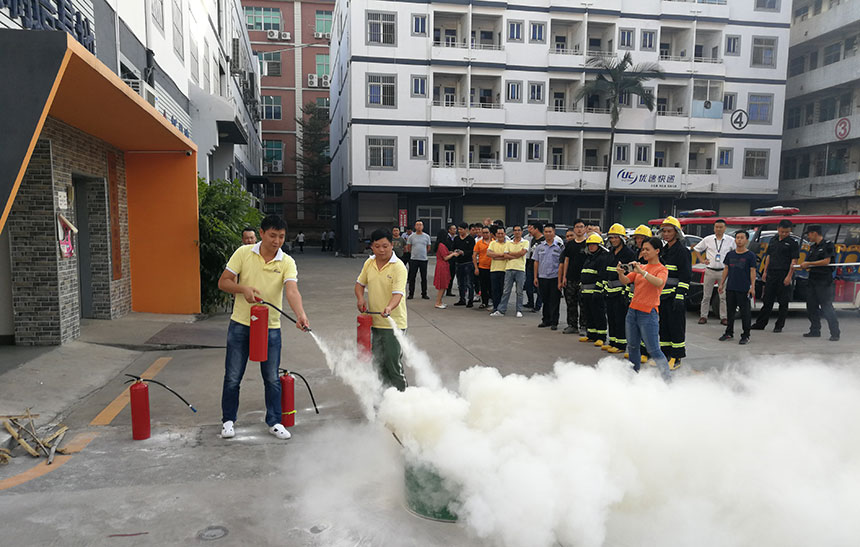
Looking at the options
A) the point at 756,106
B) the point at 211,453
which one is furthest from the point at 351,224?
the point at 211,453

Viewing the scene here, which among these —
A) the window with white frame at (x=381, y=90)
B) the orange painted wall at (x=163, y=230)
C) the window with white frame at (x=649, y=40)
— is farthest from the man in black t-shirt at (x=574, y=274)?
the window with white frame at (x=649, y=40)

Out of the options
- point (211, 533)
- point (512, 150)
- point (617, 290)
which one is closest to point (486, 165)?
point (512, 150)

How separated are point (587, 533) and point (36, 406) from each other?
5.35 metres

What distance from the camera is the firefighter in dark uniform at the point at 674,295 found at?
6918 millimetres

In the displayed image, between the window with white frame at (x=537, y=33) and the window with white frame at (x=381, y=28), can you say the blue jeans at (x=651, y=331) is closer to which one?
the window with white frame at (x=381, y=28)

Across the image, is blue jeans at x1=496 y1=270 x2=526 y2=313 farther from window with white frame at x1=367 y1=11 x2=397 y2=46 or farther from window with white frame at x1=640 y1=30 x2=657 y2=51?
window with white frame at x1=640 y1=30 x2=657 y2=51

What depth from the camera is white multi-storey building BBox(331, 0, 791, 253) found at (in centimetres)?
3353

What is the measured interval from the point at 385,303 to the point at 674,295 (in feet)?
12.5

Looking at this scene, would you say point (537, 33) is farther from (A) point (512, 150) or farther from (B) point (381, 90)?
(B) point (381, 90)

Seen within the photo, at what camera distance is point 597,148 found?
123ft

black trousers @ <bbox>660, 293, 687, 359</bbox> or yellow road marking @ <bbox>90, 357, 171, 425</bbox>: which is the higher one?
black trousers @ <bbox>660, 293, 687, 359</bbox>

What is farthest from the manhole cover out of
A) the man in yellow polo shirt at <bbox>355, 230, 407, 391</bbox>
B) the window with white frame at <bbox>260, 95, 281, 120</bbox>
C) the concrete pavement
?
the window with white frame at <bbox>260, 95, 281, 120</bbox>

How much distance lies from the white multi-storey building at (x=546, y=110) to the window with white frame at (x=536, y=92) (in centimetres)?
6

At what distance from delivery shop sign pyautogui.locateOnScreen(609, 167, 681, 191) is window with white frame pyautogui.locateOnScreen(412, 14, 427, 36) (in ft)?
47.7
